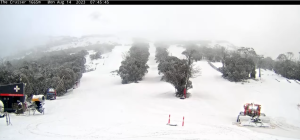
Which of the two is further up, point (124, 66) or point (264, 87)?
point (124, 66)

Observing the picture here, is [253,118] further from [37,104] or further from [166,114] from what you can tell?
[37,104]

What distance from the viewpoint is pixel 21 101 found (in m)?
18.1

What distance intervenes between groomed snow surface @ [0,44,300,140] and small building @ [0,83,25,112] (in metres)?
1.01

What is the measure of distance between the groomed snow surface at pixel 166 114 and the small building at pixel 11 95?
1006mm

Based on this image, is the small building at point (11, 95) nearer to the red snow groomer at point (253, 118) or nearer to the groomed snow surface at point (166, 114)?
the groomed snow surface at point (166, 114)

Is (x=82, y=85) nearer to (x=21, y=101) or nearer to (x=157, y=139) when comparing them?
(x=21, y=101)

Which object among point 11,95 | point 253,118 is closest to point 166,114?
point 253,118

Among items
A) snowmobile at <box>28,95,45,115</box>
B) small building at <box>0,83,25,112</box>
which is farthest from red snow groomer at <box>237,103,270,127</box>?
small building at <box>0,83,25,112</box>

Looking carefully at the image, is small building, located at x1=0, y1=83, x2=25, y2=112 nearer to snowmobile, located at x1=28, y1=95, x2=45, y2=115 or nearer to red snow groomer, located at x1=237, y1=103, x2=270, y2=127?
snowmobile, located at x1=28, y1=95, x2=45, y2=115

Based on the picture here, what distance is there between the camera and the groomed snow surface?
40.8 ft


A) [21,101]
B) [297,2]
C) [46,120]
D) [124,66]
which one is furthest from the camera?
[124,66]

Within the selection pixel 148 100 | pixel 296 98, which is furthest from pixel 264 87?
pixel 148 100

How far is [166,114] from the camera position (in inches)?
790

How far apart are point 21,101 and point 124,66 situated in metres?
24.2
